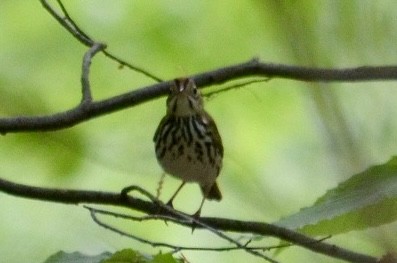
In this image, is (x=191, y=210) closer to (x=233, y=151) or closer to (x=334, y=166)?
(x=233, y=151)

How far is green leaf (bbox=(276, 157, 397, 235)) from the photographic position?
9.5 inches

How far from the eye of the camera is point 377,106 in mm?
229

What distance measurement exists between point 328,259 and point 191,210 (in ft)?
3.26

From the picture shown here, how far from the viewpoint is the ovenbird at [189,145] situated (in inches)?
37.8

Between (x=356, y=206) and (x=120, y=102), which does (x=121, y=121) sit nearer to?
(x=120, y=102)

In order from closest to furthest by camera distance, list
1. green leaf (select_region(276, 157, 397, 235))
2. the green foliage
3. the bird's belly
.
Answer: green leaf (select_region(276, 157, 397, 235)) < the green foliage < the bird's belly

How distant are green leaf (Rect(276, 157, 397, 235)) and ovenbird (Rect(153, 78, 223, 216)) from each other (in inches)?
21.8

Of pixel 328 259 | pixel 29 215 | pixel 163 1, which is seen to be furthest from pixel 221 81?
pixel 29 215

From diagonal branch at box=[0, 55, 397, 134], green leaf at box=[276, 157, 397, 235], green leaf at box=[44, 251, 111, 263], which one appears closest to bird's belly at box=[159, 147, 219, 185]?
diagonal branch at box=[0, 55, 397, 134]

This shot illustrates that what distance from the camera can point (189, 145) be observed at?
97 centimetres

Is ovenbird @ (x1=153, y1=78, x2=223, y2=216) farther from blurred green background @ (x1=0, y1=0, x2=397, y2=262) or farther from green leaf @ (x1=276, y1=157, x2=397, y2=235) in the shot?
green leaf @ (x1=276, y1=157, x2=397, y2=235)

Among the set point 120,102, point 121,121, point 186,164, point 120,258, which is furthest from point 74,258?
point 121,121

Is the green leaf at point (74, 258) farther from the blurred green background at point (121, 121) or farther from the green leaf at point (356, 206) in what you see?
the blurred green background at point (121, 121)

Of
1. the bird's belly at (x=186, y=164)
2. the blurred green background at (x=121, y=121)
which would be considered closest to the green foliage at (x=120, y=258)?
the blurred green background at (x=121, y=121)
